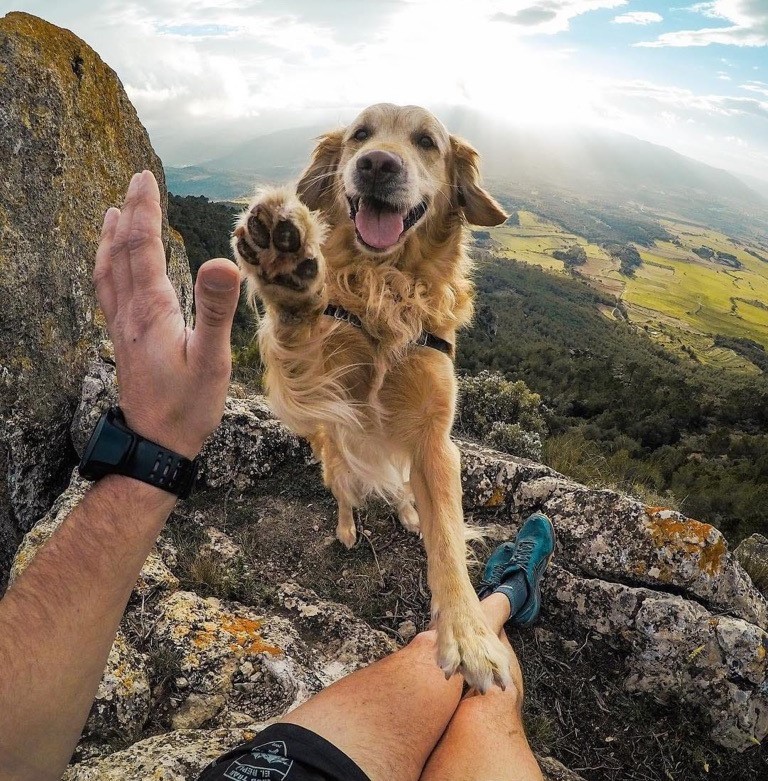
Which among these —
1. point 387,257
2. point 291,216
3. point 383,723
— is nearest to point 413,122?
point 387,257

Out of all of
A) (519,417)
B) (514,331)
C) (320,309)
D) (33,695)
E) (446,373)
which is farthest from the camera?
(514,331)

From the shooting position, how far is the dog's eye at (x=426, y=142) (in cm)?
322

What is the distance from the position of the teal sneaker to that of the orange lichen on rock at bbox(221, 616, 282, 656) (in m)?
1.31

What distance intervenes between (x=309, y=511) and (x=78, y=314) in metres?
2.17

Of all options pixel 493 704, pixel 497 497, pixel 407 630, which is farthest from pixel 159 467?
pixel 497 497

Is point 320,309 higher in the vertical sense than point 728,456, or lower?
higher

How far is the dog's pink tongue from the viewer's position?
9.25 feet

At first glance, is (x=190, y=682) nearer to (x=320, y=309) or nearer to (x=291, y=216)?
(x=320, y=309)

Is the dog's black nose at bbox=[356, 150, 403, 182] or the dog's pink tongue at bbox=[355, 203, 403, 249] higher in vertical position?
the dog's black nose at bbox=[356, 150, 403, 182]

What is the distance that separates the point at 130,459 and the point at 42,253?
2.82 m

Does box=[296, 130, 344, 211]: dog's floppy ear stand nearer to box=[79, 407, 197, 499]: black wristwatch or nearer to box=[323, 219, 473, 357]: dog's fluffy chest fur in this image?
box=[323, 219, 473, 357]: dog's fluffy chest fur

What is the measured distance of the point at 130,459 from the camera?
Result: 131cm

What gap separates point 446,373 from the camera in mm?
2902

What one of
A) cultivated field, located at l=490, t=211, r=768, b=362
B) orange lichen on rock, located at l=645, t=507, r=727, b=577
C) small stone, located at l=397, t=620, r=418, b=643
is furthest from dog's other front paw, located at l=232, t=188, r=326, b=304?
cultivated field, located at l=490, t=211, r=768, b=362
